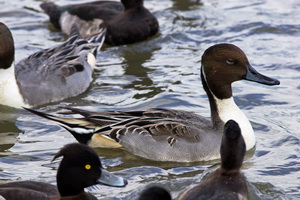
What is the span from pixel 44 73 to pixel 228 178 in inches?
183

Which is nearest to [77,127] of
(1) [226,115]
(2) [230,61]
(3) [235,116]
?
(1) [226,115]

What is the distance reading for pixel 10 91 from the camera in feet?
35.4

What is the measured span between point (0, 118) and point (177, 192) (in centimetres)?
339

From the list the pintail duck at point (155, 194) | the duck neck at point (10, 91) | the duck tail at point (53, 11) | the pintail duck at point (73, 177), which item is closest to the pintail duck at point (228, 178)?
the pintail duck at point (73, 177)

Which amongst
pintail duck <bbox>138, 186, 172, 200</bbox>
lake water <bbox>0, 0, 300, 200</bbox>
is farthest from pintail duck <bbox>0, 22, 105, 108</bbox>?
pintail duck <bbox>138, 186, 172, 200</bbox>

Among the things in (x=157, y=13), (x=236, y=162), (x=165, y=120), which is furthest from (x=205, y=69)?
(x=157, y=13)

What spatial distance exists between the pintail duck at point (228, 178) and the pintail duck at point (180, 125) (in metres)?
1.65

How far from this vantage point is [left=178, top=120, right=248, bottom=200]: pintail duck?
23.2ft

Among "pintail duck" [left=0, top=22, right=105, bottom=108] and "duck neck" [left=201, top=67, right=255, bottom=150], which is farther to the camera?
"pintail duck" [left=0, top=22, right=105, bottom=108]

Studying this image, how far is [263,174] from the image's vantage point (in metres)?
8.61

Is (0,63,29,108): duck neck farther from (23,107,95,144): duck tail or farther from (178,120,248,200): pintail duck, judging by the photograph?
(178,120,248,200): pintail duck

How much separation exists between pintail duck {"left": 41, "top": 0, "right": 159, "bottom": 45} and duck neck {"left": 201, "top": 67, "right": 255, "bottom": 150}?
428 centimetres

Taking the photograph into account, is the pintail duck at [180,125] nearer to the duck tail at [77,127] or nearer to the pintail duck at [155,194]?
the duck tail at [77,127]

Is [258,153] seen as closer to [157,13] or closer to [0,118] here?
[0,118]
